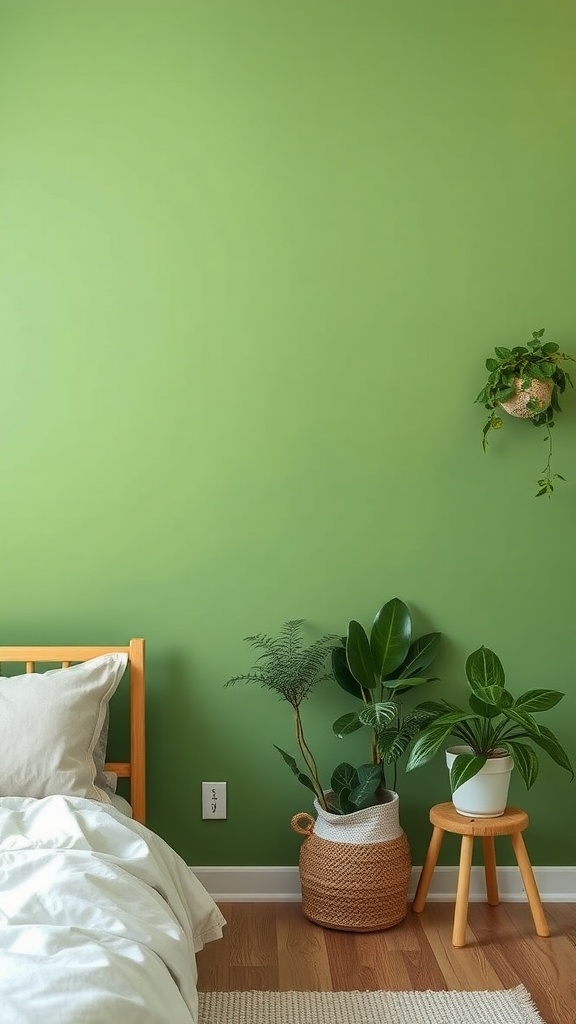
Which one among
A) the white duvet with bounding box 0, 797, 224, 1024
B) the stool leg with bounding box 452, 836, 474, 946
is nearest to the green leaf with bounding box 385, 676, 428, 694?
the stool leg with bounding box 452, 836, 474, 946

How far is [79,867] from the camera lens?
6.30ft

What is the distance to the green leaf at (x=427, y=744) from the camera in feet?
8.47

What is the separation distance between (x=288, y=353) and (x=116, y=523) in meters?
0.72

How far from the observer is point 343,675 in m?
2.89

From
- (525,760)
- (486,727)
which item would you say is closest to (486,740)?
(486,727)

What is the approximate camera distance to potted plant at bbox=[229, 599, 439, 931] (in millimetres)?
2688

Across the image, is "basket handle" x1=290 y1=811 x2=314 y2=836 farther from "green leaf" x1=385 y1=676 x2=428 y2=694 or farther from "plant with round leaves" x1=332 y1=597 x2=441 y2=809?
"green leaf" x1=385 y1=676 x2=428 y2=694

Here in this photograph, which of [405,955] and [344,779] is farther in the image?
[344,779]

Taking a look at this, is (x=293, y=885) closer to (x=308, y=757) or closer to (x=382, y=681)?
(x=308, y=757)

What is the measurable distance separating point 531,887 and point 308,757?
2.34ft

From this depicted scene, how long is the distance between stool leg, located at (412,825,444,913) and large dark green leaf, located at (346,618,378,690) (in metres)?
0.44

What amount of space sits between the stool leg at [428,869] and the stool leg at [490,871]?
0.14 metres

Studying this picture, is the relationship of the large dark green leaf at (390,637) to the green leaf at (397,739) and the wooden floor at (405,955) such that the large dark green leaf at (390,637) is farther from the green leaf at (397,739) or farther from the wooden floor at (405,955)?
the wooden floor at (405,955)

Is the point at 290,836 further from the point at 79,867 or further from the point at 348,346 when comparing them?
the point at 348,346
